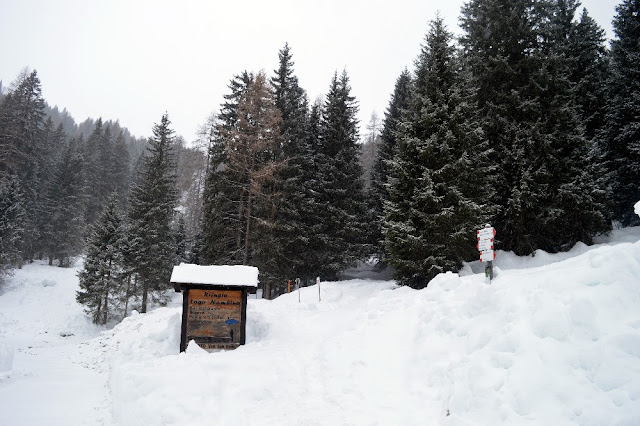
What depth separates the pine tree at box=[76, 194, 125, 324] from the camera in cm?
2608

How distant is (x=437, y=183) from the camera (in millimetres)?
14688

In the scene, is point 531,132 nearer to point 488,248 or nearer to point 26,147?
point 488,248

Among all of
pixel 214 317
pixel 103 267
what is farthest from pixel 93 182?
pixel 214 317

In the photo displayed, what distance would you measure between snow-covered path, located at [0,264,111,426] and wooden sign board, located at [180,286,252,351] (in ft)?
9.27

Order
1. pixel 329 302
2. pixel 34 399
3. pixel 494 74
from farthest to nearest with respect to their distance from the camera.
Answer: pixel 494 74 < pixel 329 302 < pixel 34 399

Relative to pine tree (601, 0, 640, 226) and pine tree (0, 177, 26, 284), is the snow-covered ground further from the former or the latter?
pine tree (0, 177, 26, 284)

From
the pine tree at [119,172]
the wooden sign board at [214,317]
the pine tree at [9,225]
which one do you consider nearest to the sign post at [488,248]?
the wooden sign board at [214,317]

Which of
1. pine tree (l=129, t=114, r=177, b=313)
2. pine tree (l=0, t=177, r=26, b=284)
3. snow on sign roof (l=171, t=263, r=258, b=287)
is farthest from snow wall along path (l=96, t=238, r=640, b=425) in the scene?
pine tree (l=0, t=177, r=26, b=284)

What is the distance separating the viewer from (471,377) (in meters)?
5.55

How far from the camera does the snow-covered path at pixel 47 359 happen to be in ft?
26.6

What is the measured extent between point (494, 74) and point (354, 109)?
33.8 feet

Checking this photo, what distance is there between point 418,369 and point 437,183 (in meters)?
9.28

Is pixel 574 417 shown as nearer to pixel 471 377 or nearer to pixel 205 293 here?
pixel 471 377

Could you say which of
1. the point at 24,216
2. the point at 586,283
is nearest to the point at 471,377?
the point at 586,283
